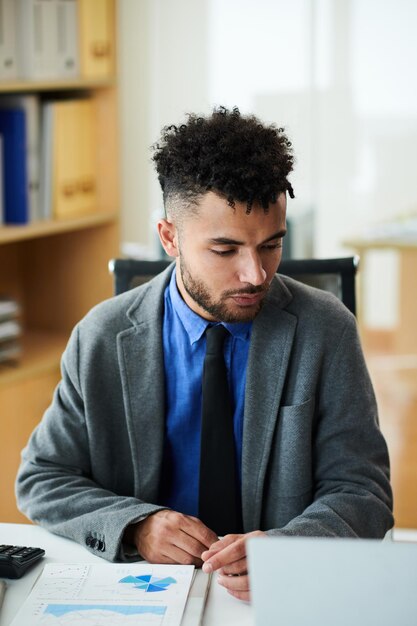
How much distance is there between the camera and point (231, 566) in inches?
51.0

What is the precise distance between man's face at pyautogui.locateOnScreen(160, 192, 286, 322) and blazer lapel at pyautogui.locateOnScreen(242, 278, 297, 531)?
0.08 m

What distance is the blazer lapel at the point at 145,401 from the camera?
1.60 meters

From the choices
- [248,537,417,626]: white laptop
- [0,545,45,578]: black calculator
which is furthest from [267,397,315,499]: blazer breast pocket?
[248,537,417,626]: white laptop

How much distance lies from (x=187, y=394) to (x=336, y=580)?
2.39ft

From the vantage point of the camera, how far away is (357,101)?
516cm

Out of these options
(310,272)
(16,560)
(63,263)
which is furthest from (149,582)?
(63,263)

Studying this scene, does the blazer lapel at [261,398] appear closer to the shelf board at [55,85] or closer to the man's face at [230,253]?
the man's face at [230,253]

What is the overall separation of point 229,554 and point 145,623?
0.52ft

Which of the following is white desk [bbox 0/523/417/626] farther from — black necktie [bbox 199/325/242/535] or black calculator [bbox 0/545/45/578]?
black necktie [bbox 199/325/242/535]

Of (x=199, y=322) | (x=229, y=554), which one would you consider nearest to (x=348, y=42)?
(x=199, y=322)

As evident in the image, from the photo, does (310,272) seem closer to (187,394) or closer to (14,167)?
(187,394)

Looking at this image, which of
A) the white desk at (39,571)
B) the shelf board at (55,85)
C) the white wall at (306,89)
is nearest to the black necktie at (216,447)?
the white desk at (39,571)

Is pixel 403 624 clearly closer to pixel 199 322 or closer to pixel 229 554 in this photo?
pixel 229 554

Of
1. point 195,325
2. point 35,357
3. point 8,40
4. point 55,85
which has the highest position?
point 8,40
